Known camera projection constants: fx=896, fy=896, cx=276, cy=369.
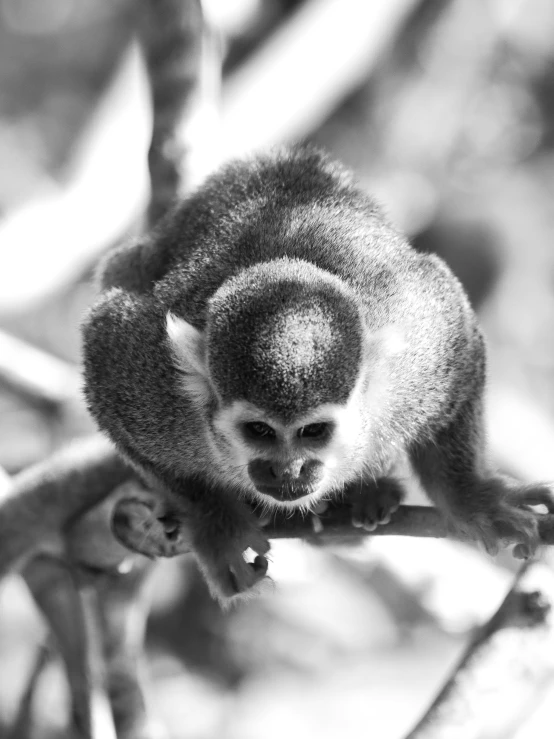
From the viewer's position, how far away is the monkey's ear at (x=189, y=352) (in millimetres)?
2998

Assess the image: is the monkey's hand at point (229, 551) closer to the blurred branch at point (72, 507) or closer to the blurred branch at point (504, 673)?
the blurred branch at point (72, 507)

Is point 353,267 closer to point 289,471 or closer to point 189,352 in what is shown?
point 189,352

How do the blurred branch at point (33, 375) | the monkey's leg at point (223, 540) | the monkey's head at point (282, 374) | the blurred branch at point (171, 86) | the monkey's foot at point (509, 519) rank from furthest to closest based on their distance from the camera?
the blurred branch at point (33, 375) → the blurred branch at point (171, 86) → the monkey's leg at point (223, 540) → the monkey's foot at point (509, 519) → the monkey's head at point (282, 374)

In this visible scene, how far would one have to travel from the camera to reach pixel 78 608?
376 cm

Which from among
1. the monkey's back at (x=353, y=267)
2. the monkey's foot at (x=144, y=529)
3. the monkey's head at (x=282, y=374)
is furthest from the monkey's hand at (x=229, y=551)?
the monkey's back at (x=353, y=267)

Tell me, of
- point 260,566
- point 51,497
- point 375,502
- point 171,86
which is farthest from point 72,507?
point 171,86

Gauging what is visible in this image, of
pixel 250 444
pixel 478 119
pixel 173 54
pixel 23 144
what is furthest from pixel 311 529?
pixel 23 144

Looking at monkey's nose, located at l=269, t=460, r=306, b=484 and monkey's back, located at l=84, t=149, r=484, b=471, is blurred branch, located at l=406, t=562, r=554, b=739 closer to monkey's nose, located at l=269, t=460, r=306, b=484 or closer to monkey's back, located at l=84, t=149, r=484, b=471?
monkey's back, located at l=84, t=149, r=484, b=471

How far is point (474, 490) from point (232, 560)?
0.93 m

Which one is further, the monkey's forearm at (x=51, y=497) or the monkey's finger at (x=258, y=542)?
the monkey's forearm at (x=51, y=497)

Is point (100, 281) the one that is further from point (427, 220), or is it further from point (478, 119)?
point (478, 119)

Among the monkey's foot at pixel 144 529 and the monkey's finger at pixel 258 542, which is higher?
the monkey's finger at pixel 258 542

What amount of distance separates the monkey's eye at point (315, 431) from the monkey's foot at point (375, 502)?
0.46m

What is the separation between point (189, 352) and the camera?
300cm
